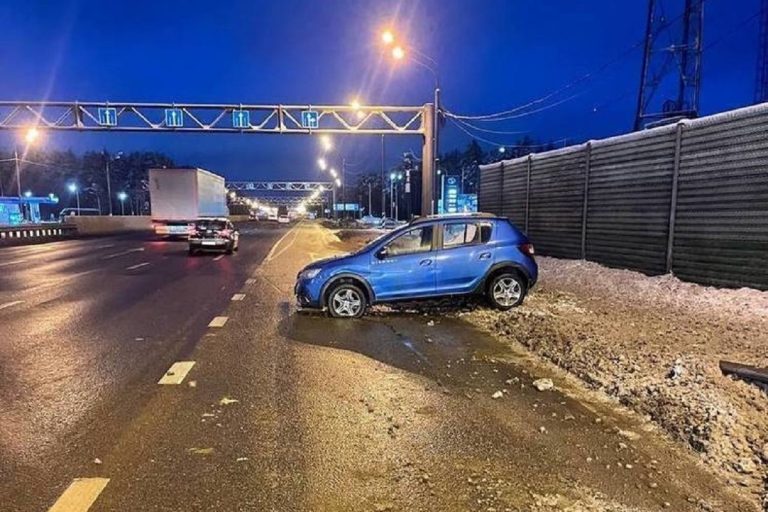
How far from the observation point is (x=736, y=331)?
296 inches

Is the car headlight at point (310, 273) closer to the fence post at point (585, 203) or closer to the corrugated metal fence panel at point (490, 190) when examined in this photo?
the fence post at point (585, 203)

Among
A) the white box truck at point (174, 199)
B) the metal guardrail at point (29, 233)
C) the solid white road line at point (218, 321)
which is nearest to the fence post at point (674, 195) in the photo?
the solid white road line at point (218, 321)

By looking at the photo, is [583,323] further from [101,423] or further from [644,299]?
[101,423]

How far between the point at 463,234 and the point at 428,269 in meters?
0.97

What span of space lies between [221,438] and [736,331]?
6704 millimetres

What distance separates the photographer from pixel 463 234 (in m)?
10.1

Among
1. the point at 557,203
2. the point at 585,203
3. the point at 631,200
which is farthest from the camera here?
the point at 557,203

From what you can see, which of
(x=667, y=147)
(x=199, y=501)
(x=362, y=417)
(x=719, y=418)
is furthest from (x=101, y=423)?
(x=667, y=147)

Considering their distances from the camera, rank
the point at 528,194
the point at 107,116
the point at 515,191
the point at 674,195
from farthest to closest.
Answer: the point at 107,116
the point at 515,191
the point at 528,194
the point at 674,195

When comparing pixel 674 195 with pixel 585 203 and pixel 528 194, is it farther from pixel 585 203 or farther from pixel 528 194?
pixel 528 194

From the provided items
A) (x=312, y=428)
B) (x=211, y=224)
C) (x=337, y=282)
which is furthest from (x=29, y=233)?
(x=312, y=428)

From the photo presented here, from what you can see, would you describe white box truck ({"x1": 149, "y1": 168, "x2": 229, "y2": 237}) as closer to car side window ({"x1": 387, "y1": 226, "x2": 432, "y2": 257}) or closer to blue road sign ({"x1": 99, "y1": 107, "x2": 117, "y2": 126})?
blue road sign ({"x1": 99, "y1": 107, "x2": 117, "y2": 126})

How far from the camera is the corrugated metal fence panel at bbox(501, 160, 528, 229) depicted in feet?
62.6

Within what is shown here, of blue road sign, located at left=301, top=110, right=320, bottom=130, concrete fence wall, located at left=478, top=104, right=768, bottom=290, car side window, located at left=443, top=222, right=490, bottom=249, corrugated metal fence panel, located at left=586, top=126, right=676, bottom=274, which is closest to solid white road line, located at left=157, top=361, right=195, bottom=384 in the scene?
car side window, located at left=443, top=222, right=490, bottom=249
